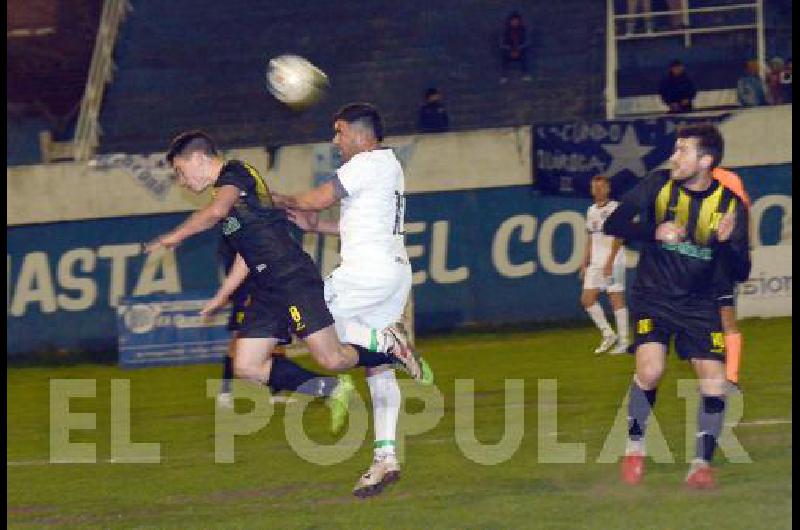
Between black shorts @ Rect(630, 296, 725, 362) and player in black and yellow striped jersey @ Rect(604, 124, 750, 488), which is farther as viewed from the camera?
black shorts @ Rect(630, 296, 725, 362)

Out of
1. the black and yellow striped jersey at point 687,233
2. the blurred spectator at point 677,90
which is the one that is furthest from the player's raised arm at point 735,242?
the blurred spectator at point 677,90

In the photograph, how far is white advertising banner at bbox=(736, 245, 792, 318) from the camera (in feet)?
72.1

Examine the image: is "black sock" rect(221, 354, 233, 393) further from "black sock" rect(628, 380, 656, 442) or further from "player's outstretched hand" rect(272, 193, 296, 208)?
"black sock" rect(628, 380, 656, 442)

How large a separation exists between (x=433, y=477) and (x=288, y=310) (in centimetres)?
150

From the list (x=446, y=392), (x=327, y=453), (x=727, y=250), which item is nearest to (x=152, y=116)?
(x=446, y=392)

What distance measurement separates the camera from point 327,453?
40.5 feet

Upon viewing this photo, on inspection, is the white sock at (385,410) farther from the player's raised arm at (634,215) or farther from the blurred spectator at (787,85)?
the blurred spectator at (787,85)

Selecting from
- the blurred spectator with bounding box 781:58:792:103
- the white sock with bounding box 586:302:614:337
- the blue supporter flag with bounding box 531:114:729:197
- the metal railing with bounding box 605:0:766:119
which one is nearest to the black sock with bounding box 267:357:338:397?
the white sock with bounding box 586:302:614:337

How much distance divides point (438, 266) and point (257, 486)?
491 inches

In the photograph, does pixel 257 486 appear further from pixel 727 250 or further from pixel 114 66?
pixel 114 66

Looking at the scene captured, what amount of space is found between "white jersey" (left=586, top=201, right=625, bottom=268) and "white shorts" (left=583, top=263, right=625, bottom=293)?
6cm

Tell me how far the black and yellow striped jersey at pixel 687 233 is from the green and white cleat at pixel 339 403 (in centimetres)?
191

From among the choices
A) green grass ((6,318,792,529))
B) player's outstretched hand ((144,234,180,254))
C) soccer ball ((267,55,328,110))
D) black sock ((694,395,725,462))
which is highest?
soccer ball ((267,55,328,110))

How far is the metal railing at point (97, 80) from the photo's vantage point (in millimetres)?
28250
